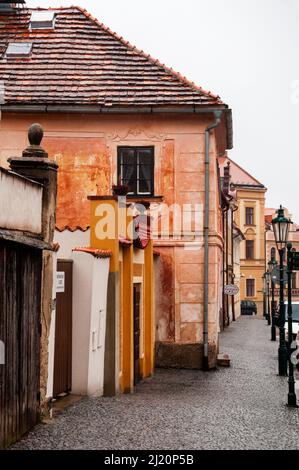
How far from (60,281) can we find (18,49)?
38.1ft

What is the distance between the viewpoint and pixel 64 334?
1270cm

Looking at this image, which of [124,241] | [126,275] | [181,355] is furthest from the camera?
[181,355]

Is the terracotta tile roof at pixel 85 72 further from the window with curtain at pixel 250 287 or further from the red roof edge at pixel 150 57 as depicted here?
the window with curtain at pixel 250 287

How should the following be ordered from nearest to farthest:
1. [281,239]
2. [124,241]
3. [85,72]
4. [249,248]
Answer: [124,241] < [281,239] < [85,72] < [249,248]

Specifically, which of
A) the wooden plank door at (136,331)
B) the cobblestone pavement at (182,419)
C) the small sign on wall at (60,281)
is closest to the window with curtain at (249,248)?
the cobblestone pavement at (182,419)

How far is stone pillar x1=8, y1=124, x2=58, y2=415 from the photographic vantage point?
10750 mm

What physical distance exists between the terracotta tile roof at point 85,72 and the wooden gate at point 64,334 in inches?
330

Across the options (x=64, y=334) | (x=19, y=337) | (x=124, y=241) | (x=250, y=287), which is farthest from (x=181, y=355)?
(x=250, y=287)

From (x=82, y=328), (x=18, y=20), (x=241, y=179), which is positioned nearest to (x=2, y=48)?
(x=18, y=20)

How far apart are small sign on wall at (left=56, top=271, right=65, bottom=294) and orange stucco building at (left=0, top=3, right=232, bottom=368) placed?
8.18m

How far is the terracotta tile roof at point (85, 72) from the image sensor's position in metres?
20.5

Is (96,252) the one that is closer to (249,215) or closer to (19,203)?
(19,203)

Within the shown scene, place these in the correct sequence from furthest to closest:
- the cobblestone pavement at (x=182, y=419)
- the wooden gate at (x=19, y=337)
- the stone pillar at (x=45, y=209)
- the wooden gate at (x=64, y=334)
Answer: the wooden gate at (x=64, y=334), the stone pillar at (x=45, y=209), the cobblestone pavement at (x=182, y=419), the wooden gate at (x=19, y=337)

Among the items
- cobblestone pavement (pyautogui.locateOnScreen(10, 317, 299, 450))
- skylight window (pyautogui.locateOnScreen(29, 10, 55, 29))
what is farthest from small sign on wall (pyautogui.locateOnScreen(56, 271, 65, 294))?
skylight window (pyautogui.locateOnScreen(29, 10, 55, 29))
